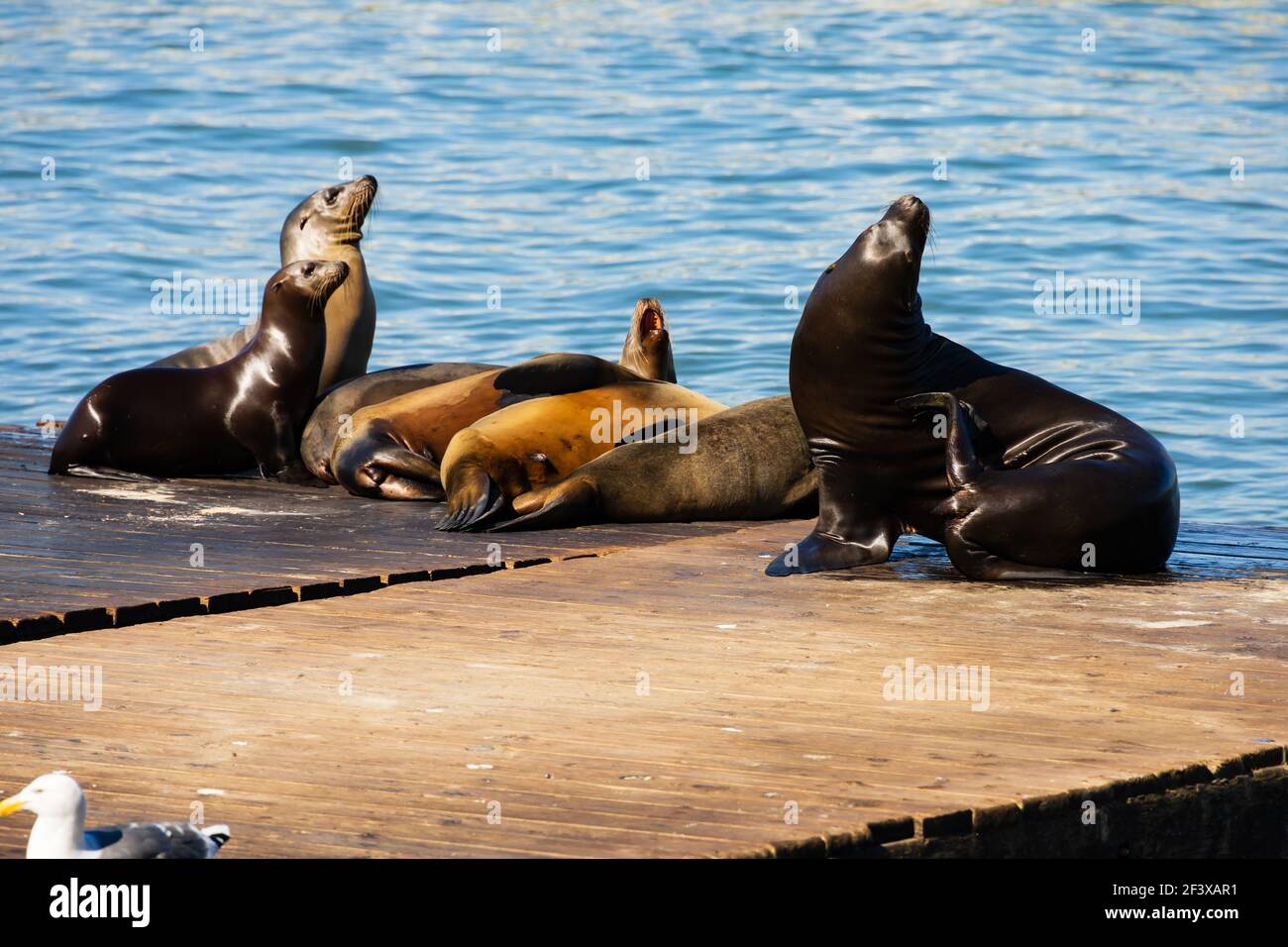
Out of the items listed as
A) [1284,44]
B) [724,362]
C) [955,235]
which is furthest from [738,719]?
[1284,44]

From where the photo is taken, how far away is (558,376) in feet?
25.0

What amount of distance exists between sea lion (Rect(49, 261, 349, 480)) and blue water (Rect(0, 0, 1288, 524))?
542cm

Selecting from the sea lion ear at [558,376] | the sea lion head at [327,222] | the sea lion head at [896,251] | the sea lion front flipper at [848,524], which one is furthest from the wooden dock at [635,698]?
the sea lion head at [327,222]

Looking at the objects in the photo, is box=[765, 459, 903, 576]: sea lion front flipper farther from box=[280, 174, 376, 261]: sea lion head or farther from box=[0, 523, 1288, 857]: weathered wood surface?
box=[280, 174, 376, 261]: sea lion head

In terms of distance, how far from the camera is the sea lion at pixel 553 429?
7133 millimetres

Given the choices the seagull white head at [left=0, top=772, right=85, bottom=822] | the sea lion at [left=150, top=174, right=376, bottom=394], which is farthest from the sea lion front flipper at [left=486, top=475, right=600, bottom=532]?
the seagull white head at [left=0, top=772, right=85, bottom=822]

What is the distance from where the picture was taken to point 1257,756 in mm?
4086

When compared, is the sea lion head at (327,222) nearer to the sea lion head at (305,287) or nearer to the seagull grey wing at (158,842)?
the sea lion head at (305,287)

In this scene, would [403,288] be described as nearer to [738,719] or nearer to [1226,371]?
[1226,371]

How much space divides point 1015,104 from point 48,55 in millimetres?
11787

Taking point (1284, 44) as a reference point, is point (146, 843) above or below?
below

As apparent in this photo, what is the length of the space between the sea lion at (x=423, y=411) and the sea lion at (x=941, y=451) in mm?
1577

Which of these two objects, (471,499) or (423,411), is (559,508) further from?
(423,411)

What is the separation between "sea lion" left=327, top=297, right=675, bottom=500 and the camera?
7535mm
